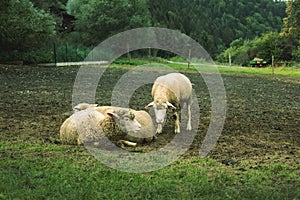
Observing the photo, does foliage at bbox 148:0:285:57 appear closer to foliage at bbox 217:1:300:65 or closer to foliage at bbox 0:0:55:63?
foliage at bbox 217:1:300:65

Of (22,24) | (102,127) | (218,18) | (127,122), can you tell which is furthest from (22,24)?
(218,18)

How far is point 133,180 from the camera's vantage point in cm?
534

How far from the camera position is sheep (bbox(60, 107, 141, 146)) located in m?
7.14

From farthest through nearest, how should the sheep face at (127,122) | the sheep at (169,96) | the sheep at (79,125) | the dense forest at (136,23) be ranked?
1. the dense forest at (136,23)
2. the sheep at (169,96)
3. the sheep at (79,125)
4. the sheep face at (127,122)

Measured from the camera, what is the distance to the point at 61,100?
517 inches

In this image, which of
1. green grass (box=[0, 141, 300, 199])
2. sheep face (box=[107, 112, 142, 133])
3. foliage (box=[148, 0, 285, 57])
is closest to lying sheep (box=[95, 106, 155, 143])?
sheep face (box=[107, 112, 142, 133])

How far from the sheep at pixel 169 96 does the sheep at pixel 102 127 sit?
69 centimetres

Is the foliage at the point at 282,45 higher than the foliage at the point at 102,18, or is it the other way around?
the foliage at the point at 102,18

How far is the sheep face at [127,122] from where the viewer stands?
712cm

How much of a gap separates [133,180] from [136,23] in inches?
1892

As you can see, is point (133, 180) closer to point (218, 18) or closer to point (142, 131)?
point (142, 131)

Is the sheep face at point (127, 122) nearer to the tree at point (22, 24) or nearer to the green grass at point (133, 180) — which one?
the green grass at point (133, 180)

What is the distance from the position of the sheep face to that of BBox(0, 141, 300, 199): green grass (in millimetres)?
915

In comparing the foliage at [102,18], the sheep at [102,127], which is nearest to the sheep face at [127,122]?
the sheep at [102,127]
